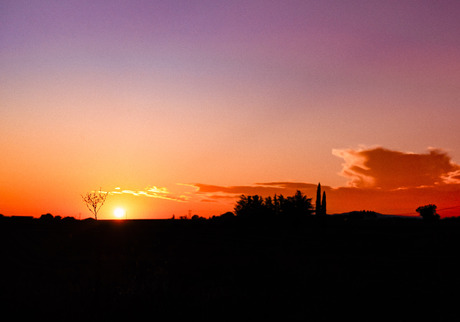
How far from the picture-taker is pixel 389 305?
12.7 metres

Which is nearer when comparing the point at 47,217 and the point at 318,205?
the point at 47,217

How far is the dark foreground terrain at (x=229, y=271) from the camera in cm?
1105

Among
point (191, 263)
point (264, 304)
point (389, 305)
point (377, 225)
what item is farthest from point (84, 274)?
point (377, 225)

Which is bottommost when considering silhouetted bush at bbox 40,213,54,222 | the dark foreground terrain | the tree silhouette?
the dark foreground terrain

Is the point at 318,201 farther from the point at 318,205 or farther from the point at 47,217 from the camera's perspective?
the point at 47,217

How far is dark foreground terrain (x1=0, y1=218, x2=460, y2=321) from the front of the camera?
36.3 feet

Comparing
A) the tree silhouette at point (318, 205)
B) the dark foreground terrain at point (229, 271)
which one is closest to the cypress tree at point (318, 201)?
the tree silhouette at point (318, 205)

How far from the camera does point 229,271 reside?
1817 cm

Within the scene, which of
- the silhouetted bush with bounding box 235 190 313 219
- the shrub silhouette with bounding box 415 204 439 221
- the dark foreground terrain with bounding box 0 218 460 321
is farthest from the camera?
the shrub silhouette with bounding box 415 204 439 221

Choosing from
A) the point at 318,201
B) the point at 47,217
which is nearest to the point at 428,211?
the point at 318,201

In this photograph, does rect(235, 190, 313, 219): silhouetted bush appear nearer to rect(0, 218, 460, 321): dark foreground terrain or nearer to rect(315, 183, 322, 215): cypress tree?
rect(315, 183, 322, 215): cypress tree

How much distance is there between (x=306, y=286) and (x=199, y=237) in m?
16.3

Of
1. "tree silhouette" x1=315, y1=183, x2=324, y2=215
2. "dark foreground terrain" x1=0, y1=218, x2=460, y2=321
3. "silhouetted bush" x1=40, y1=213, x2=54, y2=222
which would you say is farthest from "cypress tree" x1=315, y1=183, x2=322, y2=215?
"silhouetted bush" x1=40, y1=213, x2=54, y2=222

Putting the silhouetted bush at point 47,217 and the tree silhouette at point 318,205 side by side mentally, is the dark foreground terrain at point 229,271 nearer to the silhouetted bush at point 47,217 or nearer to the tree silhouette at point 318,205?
the silhouetted bush at point 47,217
